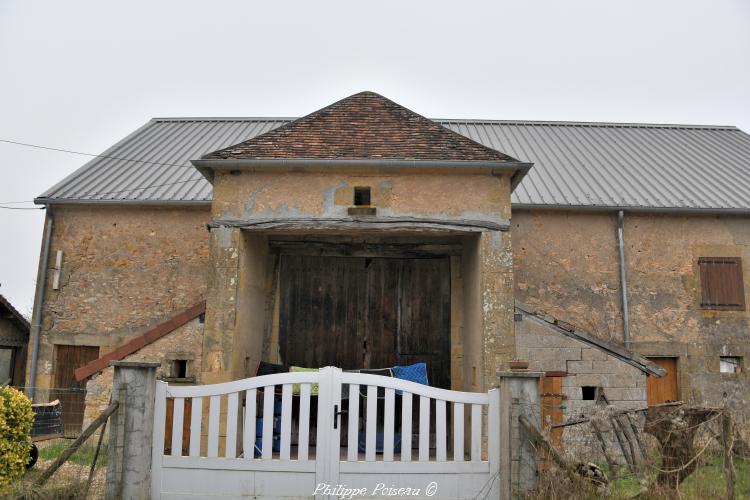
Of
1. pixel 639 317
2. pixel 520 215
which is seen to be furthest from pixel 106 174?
pixel 639 317

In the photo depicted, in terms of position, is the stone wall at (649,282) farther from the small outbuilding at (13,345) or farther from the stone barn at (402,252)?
the small outbuilding at (13,345)

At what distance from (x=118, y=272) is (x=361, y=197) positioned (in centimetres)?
833

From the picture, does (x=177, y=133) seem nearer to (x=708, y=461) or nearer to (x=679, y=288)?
(x=679, y=288)

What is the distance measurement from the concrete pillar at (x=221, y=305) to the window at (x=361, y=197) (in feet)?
5.88

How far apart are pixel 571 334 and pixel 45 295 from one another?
1198cm

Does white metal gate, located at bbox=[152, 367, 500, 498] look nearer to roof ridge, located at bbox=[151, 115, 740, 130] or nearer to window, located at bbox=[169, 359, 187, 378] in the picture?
window, located at bbox=[169, 359, 187, 378]

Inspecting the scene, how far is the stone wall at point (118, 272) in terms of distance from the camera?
15383 mm

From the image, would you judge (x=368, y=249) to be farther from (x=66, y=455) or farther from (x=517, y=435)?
(x=66, y=455)

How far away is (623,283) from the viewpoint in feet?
49.1

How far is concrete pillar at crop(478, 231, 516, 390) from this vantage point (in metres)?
9.23

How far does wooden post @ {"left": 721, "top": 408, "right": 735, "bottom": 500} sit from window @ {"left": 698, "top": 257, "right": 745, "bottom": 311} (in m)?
9.63

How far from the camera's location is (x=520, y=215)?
610 inches

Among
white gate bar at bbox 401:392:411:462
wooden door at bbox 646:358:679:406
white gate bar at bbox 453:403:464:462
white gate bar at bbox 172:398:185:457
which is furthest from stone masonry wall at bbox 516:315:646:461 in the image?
white gate bar at bbox 172:398:185:457

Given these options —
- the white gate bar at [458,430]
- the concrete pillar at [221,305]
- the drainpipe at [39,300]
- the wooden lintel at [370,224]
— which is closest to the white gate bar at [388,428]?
the white gate bar at [458,430]
